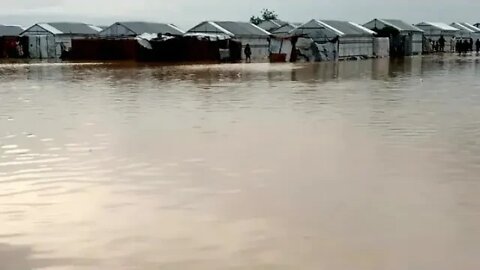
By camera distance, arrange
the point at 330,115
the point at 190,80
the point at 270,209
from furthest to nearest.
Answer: the point at 190,80 → the point at 330,115 → the point at 270,209

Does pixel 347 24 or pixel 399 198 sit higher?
pixel 347 24

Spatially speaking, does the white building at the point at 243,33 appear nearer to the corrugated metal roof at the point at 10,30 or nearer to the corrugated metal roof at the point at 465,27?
the corrugated metal roof at the point at 10,30

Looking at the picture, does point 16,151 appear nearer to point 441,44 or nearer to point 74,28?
point 74,28

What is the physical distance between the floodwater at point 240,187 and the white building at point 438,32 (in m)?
50.7

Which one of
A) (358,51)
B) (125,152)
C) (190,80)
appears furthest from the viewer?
(358,51)

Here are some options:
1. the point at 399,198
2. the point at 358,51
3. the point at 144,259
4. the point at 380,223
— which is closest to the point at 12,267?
the point at 144,259

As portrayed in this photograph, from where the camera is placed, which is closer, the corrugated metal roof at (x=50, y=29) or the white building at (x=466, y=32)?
the corrugated metal roof at (x=50, y=29)

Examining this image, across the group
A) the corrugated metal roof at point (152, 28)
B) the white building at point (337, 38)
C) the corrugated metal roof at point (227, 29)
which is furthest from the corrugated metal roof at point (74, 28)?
the white building at point (337, 38)

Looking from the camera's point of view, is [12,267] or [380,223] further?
[380,223]

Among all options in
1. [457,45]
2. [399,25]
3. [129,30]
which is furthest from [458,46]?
[129,30]

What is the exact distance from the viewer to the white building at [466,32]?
68.9m

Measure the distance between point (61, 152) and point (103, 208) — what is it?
3327mm

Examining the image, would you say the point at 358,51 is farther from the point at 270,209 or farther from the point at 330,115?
the point at 270,209

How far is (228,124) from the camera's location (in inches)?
501
